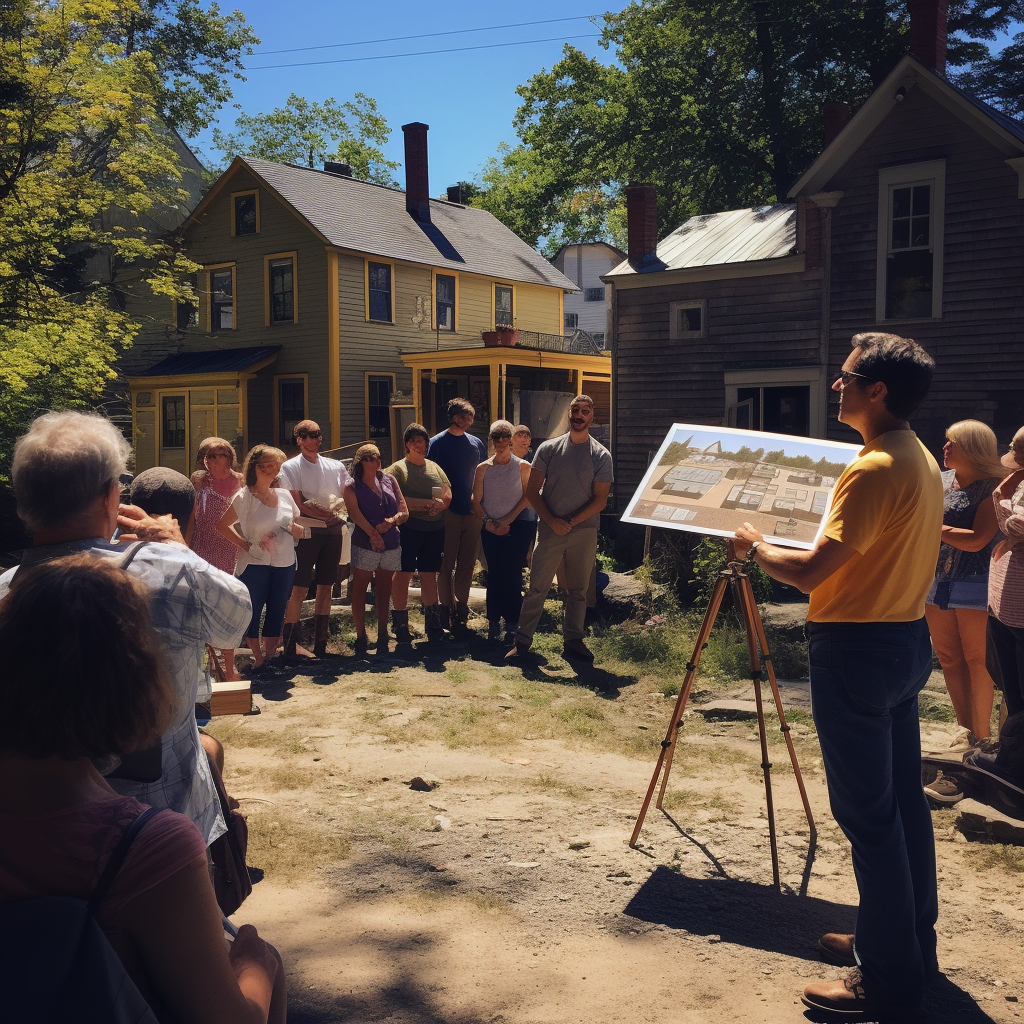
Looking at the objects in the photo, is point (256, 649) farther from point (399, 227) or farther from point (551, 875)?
point (399, 227)

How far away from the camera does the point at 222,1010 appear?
5.26ft

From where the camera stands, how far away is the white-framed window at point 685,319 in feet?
55.0

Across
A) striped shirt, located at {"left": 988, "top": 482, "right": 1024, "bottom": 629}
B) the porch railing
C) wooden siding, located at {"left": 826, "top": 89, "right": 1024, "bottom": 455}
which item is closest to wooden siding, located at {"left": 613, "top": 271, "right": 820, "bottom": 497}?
wooden siding, located at {"left": 826, "top": 89, "right": 1024, "bottom": 455}

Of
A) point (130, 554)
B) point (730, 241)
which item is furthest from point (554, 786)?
point (730, 241)

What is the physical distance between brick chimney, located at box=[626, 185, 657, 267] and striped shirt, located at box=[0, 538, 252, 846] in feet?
52.7

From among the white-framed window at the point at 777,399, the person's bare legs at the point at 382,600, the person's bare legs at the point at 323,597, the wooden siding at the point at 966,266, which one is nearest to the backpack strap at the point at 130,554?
the person's bare legs at the point at 323,597

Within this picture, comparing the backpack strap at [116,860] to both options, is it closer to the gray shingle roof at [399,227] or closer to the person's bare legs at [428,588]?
the person's bare legs at [428,588]

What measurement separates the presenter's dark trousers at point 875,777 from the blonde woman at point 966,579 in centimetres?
215

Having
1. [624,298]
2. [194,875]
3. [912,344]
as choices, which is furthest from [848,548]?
[624,298]

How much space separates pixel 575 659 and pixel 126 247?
17.7 metres

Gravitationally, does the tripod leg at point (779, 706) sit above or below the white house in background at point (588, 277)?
below

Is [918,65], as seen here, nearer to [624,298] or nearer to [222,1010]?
[624,298]

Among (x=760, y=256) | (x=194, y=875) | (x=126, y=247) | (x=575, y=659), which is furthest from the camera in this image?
(x=126, y=247)

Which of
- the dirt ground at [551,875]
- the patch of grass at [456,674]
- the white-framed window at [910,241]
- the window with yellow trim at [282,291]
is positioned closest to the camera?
the dirt ground at [551,875]
